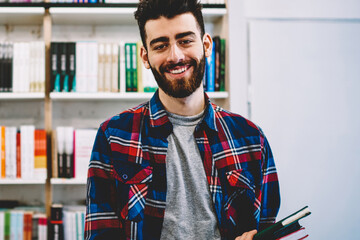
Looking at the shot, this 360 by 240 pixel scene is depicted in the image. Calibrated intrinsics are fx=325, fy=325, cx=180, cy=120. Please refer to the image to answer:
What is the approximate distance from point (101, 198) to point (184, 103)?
0.36m

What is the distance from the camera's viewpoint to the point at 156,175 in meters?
0.91

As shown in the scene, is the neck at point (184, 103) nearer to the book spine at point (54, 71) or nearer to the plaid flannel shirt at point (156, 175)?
the plaid flannel shirt at point (156, 175)

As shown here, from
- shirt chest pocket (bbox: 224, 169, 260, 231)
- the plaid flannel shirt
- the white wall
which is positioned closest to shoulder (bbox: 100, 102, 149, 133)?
the plaid flannel shirt

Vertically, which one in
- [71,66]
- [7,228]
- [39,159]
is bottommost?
[7,228]

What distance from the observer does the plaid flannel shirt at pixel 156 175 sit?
0.89m

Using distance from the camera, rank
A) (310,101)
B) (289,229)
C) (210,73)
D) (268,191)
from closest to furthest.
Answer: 1. (289,229)
2. (268,191)
3. (210,73)
4. (310,101)

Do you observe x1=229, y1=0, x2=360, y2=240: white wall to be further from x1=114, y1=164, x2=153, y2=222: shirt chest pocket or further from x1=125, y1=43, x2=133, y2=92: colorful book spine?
x1=114, y1=164, x2=153, y2=222: shirt chest pocket

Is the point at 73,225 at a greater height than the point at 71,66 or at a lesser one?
lesser

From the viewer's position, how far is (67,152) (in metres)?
1.77

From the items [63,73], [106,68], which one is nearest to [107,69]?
[106,68]

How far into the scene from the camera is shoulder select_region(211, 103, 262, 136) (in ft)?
3.31

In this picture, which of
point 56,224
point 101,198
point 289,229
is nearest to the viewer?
point 289,229

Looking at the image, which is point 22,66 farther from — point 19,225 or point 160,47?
point 160,47

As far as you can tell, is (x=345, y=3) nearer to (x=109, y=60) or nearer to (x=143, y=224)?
(x=109, y=60)
